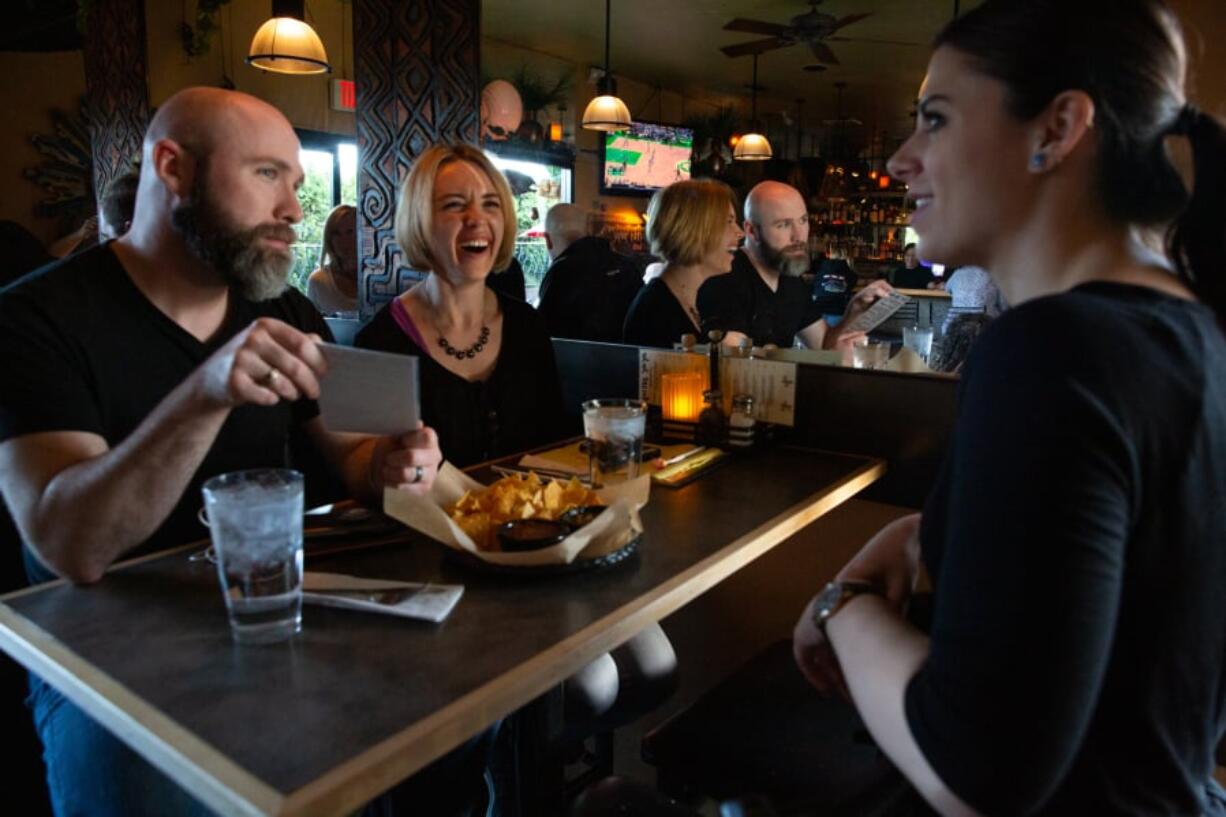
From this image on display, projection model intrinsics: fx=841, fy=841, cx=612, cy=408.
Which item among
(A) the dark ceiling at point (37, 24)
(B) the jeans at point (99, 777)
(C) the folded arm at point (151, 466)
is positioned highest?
(A) the dark ceiling at point (37, 24)

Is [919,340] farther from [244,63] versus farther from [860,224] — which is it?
[860,224]

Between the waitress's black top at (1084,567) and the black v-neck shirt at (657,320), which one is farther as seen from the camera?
the black v-neck shirt at (657,320)

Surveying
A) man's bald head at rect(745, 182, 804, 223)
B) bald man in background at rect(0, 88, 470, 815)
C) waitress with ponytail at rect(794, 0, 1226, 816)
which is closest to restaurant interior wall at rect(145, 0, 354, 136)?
man's bald head at rect(745, 182, 804, 223)

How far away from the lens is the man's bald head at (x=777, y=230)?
3.21 meters

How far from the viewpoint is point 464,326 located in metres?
2.27

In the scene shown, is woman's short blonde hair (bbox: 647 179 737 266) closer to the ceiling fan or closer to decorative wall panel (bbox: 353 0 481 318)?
decorative wall panel (bbox: 353 0 481 318)

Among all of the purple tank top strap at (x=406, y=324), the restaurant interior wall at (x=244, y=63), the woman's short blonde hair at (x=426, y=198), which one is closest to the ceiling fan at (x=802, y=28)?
the restaurant interior wall at (x=244, y=63)

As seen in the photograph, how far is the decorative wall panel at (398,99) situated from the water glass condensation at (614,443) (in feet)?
5.56

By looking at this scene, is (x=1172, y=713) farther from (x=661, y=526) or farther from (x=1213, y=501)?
(x=661, y=526)

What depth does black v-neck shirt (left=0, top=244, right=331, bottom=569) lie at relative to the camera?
133 cm

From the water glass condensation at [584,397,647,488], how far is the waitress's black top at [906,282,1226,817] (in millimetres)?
978

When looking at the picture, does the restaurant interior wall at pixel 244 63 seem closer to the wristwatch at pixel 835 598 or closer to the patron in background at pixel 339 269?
the patron in background at pixel 339 269

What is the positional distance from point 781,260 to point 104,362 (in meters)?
2.40

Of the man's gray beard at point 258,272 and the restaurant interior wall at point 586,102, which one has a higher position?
the restaurant interior wall at point 586,102
